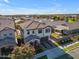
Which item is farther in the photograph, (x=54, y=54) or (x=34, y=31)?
(x=34, y=31)

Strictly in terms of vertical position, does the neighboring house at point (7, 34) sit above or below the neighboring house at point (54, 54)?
above

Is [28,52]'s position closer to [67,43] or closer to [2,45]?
[2,45]

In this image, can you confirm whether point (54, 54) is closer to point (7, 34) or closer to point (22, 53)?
point (22, 53)

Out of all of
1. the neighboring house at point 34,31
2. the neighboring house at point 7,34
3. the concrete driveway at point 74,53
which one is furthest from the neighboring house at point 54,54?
the neighboring house at point 7,34

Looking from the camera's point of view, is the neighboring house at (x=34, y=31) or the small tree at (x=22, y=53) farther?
the neighboring house at (x=34, y=31)

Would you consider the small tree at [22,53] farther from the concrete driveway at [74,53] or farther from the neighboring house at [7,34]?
the concrete driveway at [74,53]

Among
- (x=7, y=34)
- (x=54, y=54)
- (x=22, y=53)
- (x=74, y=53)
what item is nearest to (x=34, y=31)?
(x=7, y=34)

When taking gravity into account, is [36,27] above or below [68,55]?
above

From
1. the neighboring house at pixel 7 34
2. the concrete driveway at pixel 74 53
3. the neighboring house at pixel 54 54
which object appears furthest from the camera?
the neighboring house at pixel 7 34

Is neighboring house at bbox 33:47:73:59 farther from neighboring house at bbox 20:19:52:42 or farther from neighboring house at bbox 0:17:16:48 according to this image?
neighboring house at bbox 0:17:16:48

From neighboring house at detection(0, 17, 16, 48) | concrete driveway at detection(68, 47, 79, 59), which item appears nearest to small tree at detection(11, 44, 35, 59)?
neighboring house at detection(0, 17, 16, 48)

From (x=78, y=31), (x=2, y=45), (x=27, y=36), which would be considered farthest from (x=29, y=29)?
(x=78, y=31)
